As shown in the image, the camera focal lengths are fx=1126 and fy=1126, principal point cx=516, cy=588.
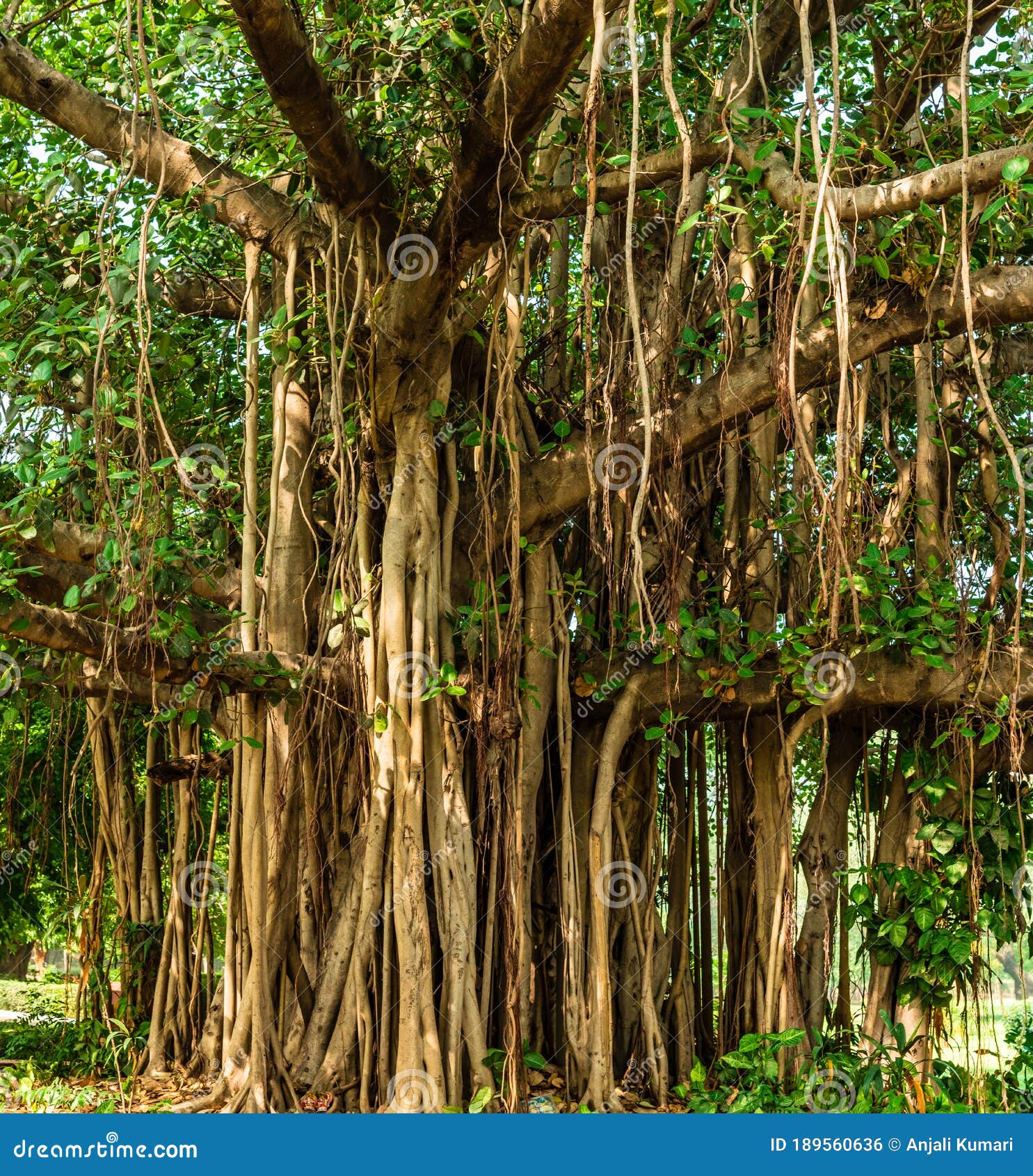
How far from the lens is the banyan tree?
256cm

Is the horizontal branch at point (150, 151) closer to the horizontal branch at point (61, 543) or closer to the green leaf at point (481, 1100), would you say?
the horizontal branch at point (61, 543)

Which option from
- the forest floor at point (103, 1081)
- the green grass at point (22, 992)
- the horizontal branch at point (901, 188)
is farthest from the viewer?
the green grass at point (22, 992)

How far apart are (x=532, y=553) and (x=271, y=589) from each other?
2.30ft

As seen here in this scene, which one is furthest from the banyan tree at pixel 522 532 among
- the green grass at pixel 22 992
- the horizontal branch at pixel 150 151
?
the green grass at pixel 22 992

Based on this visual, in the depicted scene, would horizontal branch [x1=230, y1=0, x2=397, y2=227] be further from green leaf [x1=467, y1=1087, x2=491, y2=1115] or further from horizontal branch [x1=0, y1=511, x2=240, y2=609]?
green leaf [x1=467, y1=1087, x2=491, y2=1115]

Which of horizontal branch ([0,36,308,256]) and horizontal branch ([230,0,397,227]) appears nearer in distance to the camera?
horizontal branch ([230,0,397,227])

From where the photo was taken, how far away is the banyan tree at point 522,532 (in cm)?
256

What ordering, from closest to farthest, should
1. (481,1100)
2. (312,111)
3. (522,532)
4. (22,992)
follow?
1. (312,111)
2. (481,1100)
3. (522,532)
4. (22,992)

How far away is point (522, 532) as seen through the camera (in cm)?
299

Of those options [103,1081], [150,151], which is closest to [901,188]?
[150,151]

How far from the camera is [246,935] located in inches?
111

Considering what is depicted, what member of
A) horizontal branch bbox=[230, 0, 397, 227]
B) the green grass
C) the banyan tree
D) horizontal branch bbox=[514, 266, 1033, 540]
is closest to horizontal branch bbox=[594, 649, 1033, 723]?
the banyan tree

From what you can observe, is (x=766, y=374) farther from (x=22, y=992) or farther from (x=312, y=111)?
(x=22, y=992)

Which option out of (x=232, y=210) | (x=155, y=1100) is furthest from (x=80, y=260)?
(x=155, y=1100)
